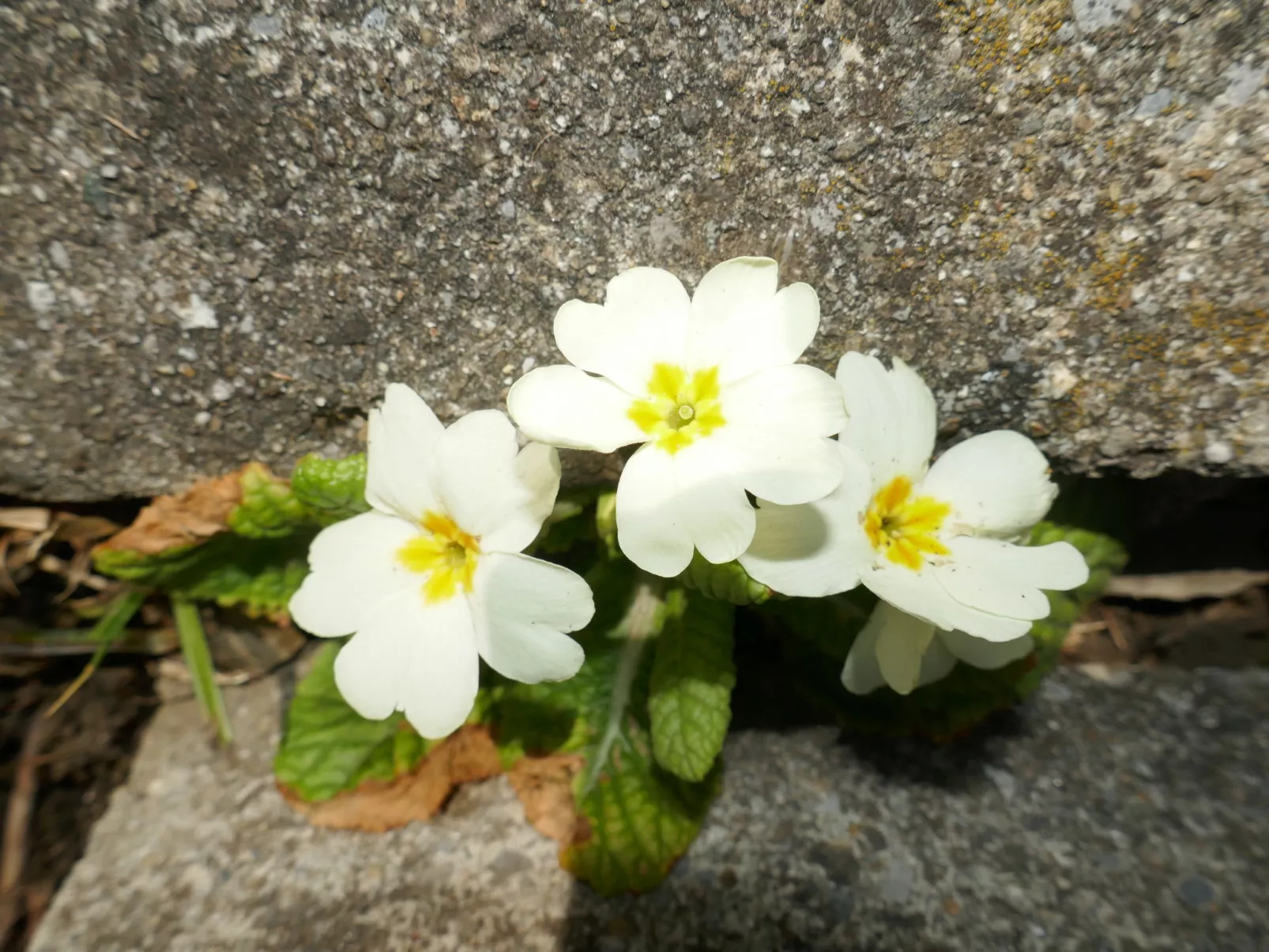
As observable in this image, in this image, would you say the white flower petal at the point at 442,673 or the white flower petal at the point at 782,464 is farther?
the white flower petal at the point at 442,673

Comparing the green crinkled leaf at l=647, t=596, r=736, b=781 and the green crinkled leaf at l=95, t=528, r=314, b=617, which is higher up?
the green crinkled leaf at l=95, t=528, r=314, b=617

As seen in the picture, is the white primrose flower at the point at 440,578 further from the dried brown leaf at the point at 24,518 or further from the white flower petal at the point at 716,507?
the dried brown leaf at the point at 24,518

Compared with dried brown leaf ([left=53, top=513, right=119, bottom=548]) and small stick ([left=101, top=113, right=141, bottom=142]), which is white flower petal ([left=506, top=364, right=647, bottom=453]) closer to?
small stick ([left=101, top=113, right=141, bottom=142])

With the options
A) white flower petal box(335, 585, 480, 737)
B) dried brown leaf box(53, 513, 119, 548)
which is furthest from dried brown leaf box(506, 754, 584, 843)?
dried brown leaf box(53, 513, 119, 548)

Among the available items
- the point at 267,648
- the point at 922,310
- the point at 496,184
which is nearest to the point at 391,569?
the point at 496,184

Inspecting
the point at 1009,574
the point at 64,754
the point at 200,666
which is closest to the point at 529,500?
the point at 1009,574

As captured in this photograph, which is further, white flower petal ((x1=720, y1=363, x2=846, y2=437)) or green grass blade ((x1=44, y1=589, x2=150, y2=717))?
green grass blade ((x1=44, y1=589, x2=150, y2=717))

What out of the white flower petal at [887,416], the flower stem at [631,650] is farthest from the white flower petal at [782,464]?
the flower stem at [631,650]
